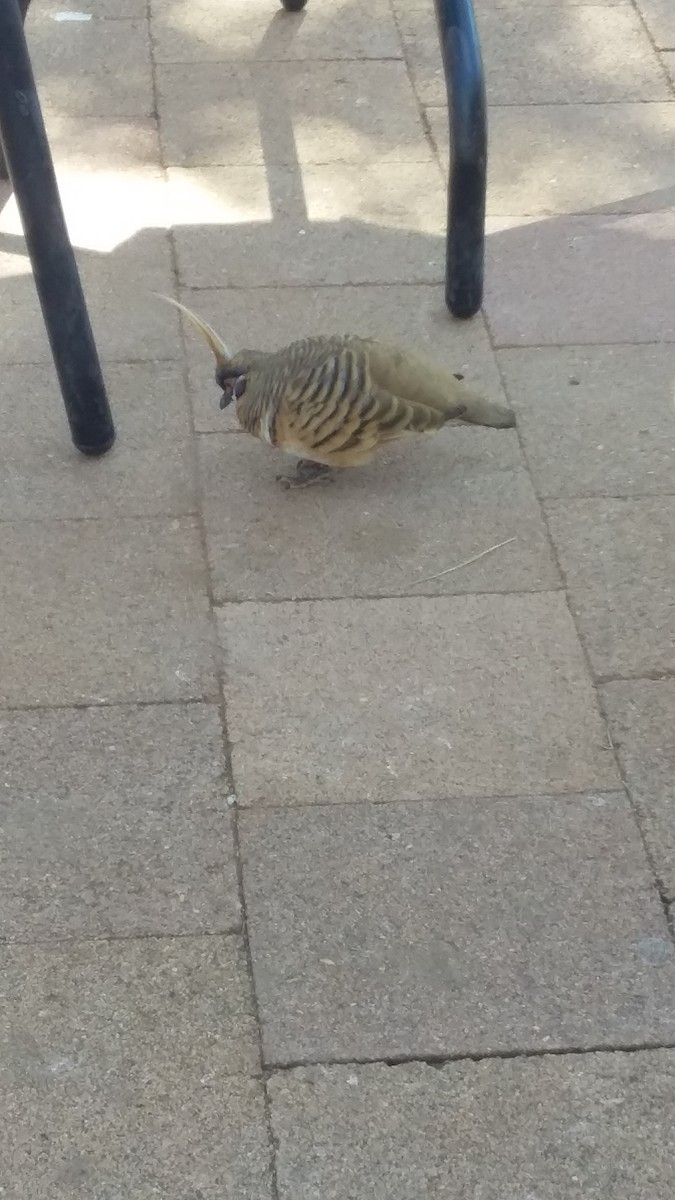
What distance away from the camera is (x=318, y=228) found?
4441mm

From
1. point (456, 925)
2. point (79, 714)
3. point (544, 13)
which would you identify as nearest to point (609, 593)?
point (456, 925)

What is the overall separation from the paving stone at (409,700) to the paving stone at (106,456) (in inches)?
18.5

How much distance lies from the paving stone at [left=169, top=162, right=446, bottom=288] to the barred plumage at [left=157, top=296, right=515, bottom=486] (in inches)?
30.1

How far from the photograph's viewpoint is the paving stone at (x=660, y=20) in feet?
17.9

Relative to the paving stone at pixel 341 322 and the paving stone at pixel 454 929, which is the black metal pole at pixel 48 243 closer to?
the paving stone at pixel 341 322

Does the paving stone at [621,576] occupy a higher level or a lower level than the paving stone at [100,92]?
lower

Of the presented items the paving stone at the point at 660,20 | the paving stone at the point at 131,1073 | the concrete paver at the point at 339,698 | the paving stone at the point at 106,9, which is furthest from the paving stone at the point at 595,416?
the paving stone at the point at 106,9

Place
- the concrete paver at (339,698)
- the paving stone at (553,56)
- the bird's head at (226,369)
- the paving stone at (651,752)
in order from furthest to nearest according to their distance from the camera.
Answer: the paving stone at (553,56), the bird's head at (226,369), the paving stone at (651,752), the concrete paver at (339,698)

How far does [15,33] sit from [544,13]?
3.01 m

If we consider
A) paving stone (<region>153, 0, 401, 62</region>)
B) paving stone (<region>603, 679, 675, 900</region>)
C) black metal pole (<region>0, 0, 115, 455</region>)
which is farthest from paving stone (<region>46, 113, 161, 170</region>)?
paving stone (<region>603, 679, 675, 900</region>)

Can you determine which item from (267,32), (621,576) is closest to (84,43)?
(267,32)

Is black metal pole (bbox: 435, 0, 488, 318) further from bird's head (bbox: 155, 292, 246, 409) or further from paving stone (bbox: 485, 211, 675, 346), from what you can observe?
bird's head (bbox: 155, 292, 246, 409)

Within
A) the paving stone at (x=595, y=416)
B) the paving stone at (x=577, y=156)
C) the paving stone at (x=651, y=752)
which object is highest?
the paving stone at (x=651, y=752)

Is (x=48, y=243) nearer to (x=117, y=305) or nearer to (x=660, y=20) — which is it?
(x=117, y=305)
